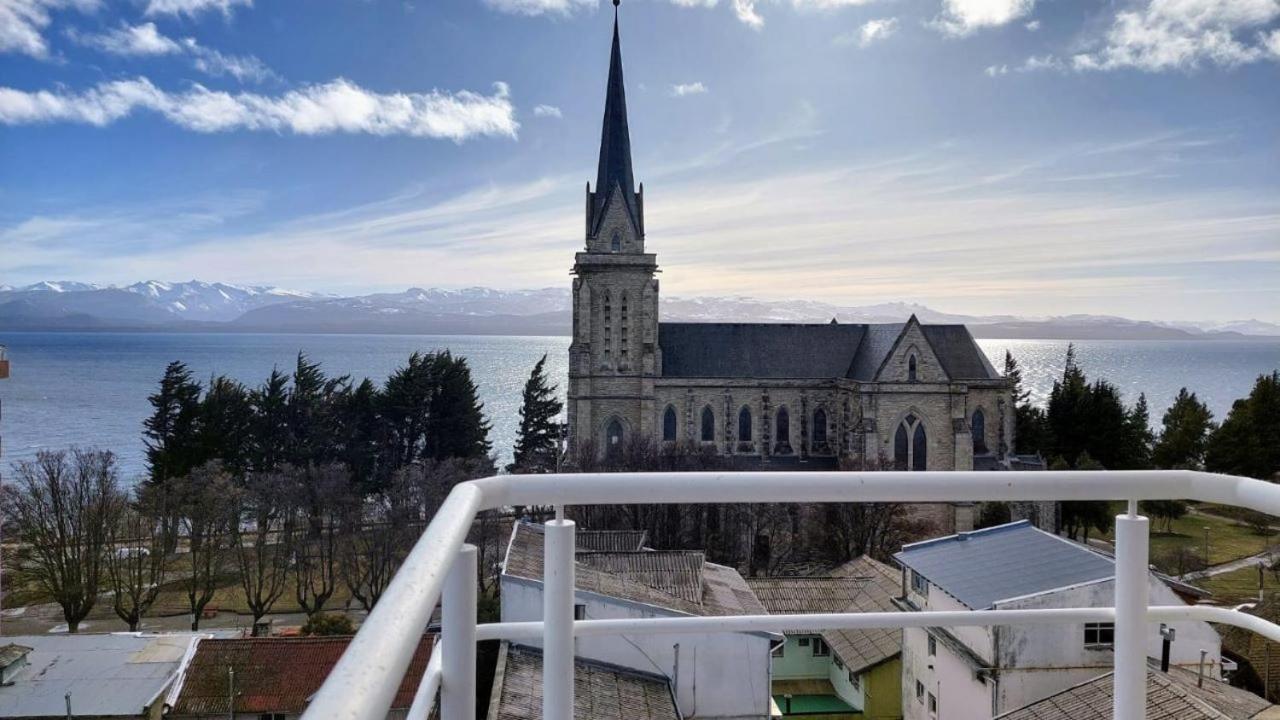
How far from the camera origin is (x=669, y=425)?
35062 millimetres

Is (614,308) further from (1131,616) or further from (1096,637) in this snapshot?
(1131,616)

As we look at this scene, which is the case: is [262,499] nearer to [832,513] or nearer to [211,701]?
[211,701]

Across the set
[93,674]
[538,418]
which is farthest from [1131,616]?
[538,418]

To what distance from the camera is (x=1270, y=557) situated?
85.5ft

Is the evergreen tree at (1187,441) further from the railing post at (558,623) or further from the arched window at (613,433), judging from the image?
the railing post at (558,623)

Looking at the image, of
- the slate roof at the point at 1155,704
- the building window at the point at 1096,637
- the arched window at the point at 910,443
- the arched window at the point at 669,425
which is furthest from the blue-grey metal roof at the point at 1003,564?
the arched window at the point at 669,425

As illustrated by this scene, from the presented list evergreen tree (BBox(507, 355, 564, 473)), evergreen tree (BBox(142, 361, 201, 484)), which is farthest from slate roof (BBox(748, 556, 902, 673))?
evergreen tree (BBox(142, 361, 201, 484))

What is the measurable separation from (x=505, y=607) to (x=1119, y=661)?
953cm

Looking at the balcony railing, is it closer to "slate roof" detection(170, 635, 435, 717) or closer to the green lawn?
"slate roof" detection(170, 635, 435, 717)

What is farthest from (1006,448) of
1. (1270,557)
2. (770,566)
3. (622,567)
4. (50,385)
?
(50,385)

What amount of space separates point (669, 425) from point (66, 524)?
20.9 metres

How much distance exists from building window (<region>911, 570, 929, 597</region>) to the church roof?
894 inches

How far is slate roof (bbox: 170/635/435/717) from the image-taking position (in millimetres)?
13680

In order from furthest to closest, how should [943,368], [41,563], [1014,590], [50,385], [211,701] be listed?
[50,385]
[943,368]
[41,563]
[211,701]
[1014,590]
